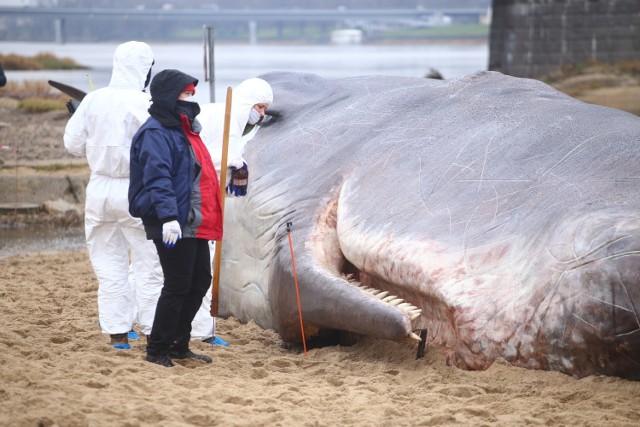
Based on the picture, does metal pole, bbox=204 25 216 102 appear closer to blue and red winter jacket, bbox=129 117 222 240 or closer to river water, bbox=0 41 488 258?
river water, bbox=0 41 488 258

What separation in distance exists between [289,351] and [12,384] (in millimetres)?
2271

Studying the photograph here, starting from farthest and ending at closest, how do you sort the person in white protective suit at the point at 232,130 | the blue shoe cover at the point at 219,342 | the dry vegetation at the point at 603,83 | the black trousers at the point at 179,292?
the dry vegetation at the point at 603,83
the blue shoe cover at the point at 219,342
the person in white protective suit at the point at 232,130
the black trousers at the point at 179,292

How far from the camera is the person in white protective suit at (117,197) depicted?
6.51 m

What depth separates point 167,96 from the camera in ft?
19.6

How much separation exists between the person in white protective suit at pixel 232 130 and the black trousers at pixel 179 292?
2.53 feet

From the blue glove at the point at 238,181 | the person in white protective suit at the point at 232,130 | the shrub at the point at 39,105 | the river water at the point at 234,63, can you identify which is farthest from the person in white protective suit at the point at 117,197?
the shrub at the point at 39,105

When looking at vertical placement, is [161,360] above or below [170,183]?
below

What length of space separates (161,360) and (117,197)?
111cm

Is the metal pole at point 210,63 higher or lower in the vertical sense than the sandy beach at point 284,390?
higher

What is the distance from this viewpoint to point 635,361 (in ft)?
16.9

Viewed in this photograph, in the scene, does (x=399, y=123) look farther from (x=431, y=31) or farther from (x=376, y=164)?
(x=431, y=31)

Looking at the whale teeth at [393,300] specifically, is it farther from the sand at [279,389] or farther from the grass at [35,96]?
the grass at [35,96]

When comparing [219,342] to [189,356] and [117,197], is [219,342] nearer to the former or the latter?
[189,356]

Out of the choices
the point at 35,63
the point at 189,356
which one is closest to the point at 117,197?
the point at 189,356
